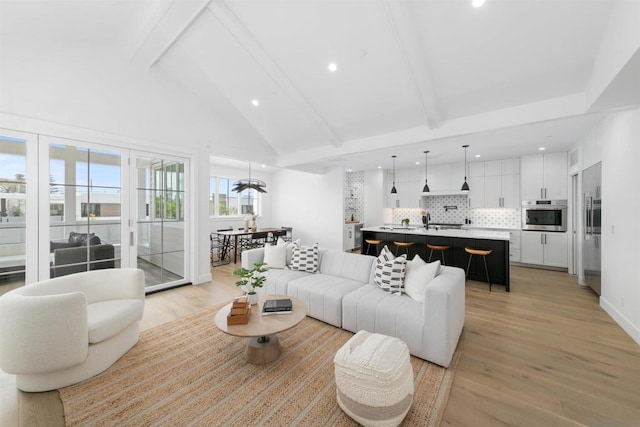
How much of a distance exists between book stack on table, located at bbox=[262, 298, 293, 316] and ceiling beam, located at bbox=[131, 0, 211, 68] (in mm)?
3224

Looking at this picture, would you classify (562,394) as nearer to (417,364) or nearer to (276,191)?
(417,364)

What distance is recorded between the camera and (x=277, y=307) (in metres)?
2.37

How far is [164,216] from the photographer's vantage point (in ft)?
14.1

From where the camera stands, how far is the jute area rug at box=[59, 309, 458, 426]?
65.4 inches

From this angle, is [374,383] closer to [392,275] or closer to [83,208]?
[392,275]

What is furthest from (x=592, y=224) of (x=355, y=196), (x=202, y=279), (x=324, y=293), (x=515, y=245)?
(x=202, y=279)

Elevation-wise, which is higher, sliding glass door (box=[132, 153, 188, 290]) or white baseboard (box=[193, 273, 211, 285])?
sliding glass door (box=[132, 153, 188, 290])

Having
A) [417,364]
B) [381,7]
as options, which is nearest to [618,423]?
[417,364]

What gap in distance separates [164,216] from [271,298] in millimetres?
2814

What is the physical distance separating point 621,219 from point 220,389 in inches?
181

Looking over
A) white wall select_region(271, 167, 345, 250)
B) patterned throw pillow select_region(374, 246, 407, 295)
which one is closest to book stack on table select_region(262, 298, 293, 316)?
patterned throw pillow select_region(374, 246, 407, 295)

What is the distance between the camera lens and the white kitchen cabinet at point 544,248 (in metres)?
5.32

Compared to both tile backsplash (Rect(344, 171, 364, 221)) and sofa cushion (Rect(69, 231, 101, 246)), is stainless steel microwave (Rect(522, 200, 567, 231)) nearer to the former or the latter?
tile backsplash (Rect(344, 171, 364, 221))

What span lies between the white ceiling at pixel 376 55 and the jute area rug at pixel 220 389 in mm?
3249
